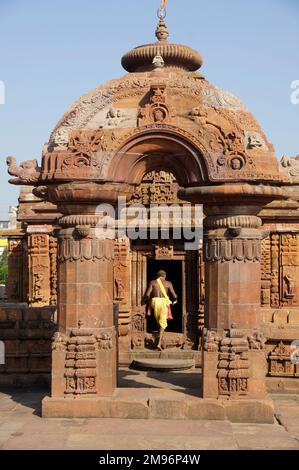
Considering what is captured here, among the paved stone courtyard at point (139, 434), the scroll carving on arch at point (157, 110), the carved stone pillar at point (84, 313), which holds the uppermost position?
the scroll carving on arch at point (157, 110)

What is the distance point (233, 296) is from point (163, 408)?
163 cm

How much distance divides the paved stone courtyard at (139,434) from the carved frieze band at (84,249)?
2.02 meters

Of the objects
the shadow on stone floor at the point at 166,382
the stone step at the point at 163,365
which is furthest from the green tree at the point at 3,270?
the shadow on stone floor at the point at 166,382

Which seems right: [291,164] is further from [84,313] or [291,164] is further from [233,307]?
[84,313]

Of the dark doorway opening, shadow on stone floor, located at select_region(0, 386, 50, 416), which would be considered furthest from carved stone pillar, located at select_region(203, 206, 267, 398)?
the dark doorway opening

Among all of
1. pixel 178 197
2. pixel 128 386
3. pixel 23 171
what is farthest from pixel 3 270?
pixel 178 197

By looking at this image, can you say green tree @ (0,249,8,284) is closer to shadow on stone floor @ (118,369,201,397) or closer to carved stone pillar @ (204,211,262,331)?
shadow on stone floor @ (118,369,201,397)

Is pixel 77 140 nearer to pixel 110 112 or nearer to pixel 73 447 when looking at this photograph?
pixel 110 112

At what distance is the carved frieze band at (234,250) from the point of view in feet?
31.0

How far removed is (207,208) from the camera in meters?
9.62

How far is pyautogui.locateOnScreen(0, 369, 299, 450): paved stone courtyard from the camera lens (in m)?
8.02

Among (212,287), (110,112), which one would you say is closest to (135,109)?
(110,112)

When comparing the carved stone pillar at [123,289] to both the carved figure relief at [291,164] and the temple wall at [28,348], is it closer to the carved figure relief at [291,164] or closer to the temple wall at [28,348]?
the temple wall at [28,348]

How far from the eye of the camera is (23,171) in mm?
9883
